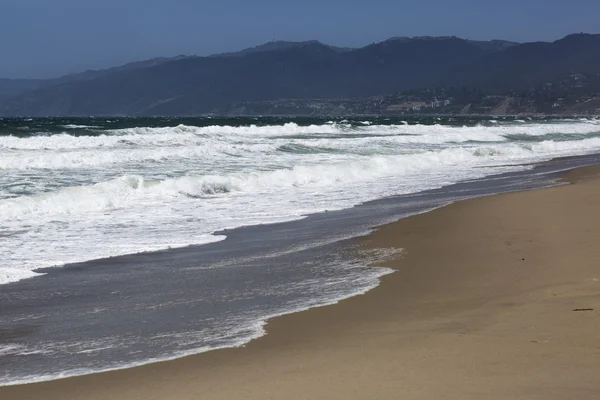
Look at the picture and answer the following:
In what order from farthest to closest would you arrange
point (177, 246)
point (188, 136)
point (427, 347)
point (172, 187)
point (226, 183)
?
point (188, 136)
point (226, 183)
point (172, 187)
point (177, 246)
point (427, 347)

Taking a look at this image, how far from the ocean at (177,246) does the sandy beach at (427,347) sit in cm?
34

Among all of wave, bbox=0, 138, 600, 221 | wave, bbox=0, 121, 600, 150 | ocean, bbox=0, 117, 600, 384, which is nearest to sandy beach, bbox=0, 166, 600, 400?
ocean, bbox=0, 117, 600, 384

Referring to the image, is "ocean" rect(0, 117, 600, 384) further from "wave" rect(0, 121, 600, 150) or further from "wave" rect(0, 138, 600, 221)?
"wave" rect(0, 121, 600, 150)

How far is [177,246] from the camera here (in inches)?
380

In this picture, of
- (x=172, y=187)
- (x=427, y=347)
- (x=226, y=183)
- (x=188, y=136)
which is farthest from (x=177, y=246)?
(x=188, y=136)

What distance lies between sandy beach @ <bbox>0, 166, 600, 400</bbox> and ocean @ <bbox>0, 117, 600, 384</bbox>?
342 mm

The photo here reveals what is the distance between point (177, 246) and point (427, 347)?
5391 mm

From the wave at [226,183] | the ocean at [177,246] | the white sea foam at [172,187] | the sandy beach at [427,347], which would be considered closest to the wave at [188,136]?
the white sea foam at [172,187]

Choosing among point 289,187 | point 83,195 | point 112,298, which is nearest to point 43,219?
point 83,195

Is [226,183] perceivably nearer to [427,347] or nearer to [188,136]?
[427,347]

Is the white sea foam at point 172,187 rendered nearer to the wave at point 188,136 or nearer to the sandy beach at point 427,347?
the wave at point 188,136

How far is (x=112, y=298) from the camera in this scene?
22.5ft

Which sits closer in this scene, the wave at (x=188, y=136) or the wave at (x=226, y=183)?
the wave at (x=226, y=183)

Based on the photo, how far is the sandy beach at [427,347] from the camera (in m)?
4.09
